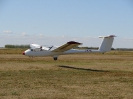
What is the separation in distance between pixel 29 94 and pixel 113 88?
13.2ft

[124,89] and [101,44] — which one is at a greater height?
[101,44]

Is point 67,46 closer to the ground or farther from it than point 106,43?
closer to the ground

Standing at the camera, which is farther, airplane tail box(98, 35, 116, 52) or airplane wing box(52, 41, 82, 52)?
airplane tail box(98, 35, 116, 52)

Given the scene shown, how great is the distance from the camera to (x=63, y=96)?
9.20 m

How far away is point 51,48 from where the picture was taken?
31.2 metres

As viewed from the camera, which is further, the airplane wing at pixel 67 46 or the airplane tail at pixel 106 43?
the airplane tail at pixel 106 43

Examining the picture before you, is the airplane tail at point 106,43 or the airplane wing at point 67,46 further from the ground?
the airplane tail at point 106,43

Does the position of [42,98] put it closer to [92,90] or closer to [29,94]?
[29,94]

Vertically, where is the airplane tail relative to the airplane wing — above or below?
above

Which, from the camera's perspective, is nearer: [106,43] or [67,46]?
[67,46]

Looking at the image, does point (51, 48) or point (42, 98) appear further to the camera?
point (51, 48)

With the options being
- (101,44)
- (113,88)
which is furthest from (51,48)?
(113,88)

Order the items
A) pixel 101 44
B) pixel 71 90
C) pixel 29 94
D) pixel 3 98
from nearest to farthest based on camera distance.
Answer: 1. pixel 3 98
2. pixel 29 94
3. pixel 71 90
4. pixel 101 44

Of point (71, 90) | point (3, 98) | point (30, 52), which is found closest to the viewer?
point (3, 98)
